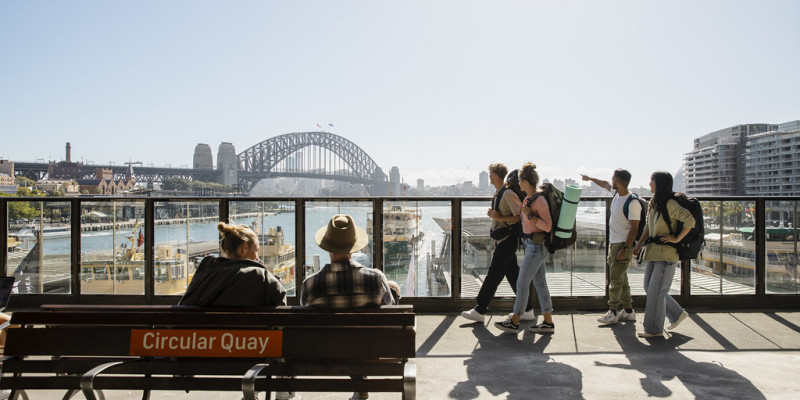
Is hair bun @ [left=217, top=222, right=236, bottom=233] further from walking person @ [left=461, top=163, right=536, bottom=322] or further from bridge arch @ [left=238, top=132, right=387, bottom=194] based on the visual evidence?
bridge arch @ [left=238, top=132, right=387, bottom=194]

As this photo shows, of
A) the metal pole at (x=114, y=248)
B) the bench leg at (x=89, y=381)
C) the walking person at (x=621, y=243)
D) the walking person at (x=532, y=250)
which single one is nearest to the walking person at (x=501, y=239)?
the walking person at (x=532, y=250)

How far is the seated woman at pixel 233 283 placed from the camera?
8.07 ft

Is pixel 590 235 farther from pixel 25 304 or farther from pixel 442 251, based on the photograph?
pixel 25 304

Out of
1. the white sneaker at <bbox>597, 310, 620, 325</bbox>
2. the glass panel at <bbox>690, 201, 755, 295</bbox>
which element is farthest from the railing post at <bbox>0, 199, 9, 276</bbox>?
the glass panel at <bbox>690, 201, 755, 295</bbox>

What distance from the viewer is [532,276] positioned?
4.40 m

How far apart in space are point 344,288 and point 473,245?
283 centimetres

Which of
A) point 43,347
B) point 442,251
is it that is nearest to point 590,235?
point 442,251

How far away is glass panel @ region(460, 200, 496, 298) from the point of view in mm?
5105

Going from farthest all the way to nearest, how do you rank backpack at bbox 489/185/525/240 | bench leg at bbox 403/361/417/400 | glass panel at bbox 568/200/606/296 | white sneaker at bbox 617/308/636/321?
glass panel at bbox 568/200/606/296 < white sneaker at bbox 617/308/636/321 < backpack at bbox 489/185/525/240 < bench leg at bbox 403/361/417/400

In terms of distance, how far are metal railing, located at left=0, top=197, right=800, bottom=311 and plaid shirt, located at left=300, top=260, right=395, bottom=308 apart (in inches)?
96.5

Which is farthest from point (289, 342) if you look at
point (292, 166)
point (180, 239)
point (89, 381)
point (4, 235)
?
point (292, 166)

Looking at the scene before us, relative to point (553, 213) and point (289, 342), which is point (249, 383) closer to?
point (289, 342)

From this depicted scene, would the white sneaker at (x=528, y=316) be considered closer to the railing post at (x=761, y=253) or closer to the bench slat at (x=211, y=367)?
the railing post at (x=761, y=253)

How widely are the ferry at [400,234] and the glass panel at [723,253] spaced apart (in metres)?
2.90
